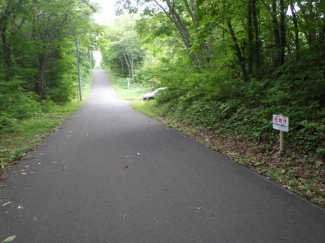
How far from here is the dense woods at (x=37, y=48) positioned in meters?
12.5

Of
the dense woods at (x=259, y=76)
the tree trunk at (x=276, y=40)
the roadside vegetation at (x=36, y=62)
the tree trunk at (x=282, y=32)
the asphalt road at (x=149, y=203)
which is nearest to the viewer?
the asphalt road at (x=149, y=203)

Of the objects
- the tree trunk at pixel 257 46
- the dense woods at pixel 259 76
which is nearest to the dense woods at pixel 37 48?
the dense woods at pixel 259 76

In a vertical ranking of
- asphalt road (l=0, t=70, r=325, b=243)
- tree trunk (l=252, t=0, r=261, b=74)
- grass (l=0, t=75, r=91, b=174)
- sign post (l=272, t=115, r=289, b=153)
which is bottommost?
asphalt road (l=0, t=70, r=325, b=243)

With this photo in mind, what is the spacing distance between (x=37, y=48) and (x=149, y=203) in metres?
16.2

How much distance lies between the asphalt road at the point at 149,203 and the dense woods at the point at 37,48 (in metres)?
7.15

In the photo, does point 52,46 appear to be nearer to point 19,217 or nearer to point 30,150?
point 30,150

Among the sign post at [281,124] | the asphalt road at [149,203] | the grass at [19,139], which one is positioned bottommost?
the asphalt road at [149,203]

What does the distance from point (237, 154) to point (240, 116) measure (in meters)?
1.95

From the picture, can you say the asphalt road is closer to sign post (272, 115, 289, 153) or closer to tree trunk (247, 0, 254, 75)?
sign post (272, 115, 289, 153)

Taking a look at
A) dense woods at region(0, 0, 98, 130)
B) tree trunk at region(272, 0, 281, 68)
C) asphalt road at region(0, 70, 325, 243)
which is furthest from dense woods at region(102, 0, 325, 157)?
dense woods at region(0, 0, 98, 130)

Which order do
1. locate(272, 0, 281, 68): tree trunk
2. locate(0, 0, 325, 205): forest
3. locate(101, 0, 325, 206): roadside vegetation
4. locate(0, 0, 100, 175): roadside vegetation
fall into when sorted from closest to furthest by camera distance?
locate(101, 0, 325, 206): roadside vegetation, locate(0, 0, 325, 205): forest, locate(272, 0, 281, 68): tree trunk, locate(0, 0, 100, 175): roadside vegetation

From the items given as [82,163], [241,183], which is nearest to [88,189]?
[82,163]

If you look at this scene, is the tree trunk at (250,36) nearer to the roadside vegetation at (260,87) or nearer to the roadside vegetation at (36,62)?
the roadside vegetation at (260,87)

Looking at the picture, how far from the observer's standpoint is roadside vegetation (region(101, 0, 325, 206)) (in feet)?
16.6
